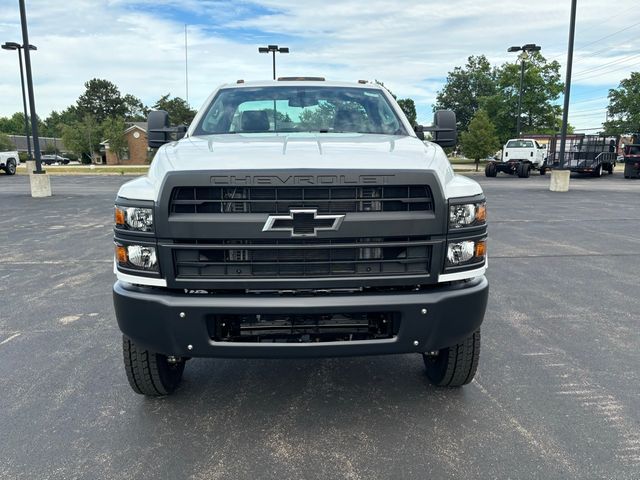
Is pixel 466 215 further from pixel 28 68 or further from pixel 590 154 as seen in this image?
pixel 590 154

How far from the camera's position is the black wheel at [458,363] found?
3090 mm

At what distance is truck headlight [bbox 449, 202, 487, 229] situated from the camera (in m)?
2.64

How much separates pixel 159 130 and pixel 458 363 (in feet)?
9.71

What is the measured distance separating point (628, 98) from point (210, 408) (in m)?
69.7

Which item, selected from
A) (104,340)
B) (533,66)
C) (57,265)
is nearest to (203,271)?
(104,340)

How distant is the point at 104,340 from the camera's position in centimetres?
421

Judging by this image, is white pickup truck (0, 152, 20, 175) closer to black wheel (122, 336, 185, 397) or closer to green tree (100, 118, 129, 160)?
green tree (100, 118, 129, 160)

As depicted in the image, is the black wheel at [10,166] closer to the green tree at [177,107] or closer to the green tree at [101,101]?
the green tree at [177,107]

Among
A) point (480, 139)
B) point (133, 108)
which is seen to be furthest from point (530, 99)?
point (133, 108)

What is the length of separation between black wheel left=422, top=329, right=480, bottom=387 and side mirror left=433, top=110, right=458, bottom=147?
1967mm

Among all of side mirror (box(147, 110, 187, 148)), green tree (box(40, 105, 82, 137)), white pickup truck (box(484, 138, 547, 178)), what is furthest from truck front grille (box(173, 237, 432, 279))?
green tree (box(40, 105, 82, 137))

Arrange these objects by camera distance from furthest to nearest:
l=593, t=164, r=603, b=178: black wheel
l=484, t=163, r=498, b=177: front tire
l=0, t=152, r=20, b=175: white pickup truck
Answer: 1. l=0, t=152, r=20, b=175: white pickup truck
2. l=484, t=163, r=498, b=177: front tire
3. l=593, t=164, r=603, b=178: black wheel

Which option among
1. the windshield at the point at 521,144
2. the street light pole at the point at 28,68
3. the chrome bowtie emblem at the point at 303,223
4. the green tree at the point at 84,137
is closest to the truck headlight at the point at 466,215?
the chrome bowtie emblem at the point at 303,223

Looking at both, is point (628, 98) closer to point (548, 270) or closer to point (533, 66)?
point (533, 66)
